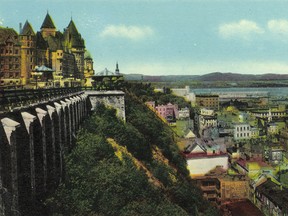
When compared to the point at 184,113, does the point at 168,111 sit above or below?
above

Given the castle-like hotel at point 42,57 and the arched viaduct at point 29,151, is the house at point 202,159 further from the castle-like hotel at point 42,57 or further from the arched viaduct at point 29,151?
the arched viaduct at point 29,151

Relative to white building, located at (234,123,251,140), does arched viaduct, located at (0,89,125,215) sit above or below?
above

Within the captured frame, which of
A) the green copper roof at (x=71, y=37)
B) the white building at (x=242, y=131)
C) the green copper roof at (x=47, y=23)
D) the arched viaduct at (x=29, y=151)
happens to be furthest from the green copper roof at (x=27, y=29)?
the white building at (x=242, y=131)

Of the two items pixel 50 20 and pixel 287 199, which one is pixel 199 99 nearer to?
pixel 50 20

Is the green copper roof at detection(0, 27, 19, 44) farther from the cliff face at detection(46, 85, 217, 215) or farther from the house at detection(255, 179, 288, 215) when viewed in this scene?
the house at detection(255, 179, 288, 215)

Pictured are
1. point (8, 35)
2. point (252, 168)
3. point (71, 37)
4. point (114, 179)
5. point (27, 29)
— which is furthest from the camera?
point (71, 37)

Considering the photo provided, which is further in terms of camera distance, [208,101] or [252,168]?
[208,101]

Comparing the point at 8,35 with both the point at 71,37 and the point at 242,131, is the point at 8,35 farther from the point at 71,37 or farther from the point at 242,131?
the point at 242,131

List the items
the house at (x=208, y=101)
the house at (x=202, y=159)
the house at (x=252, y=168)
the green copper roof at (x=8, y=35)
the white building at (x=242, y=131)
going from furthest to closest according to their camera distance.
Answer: the house at (x=208, y=101) < the white building at (x=242, y=131) < the house at (x=252, y=168) < the house at (x=202, y=159) < the green copper roof at (x=8, y=35)

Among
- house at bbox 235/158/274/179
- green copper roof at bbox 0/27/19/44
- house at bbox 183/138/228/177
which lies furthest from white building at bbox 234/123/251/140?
green copper roof at bbox 0/27/19/44

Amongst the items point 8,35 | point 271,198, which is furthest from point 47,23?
point 271,198
